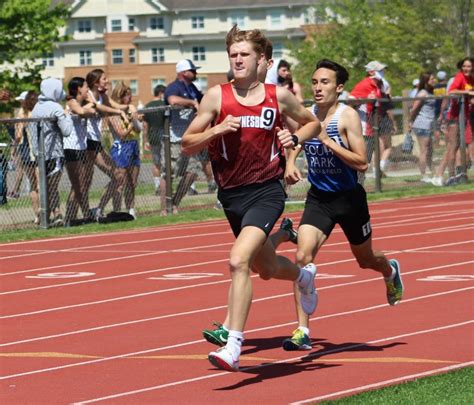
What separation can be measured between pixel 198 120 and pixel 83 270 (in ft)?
21.4

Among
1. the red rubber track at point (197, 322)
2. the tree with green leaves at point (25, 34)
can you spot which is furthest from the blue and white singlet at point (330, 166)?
the tree with green leaves at point (25, 34)

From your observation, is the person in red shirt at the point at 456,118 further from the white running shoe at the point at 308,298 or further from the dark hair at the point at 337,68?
the white running shoe at the point at 308,298

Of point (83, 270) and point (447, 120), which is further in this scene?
point (447, 120)

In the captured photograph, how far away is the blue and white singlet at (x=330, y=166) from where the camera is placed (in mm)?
10648

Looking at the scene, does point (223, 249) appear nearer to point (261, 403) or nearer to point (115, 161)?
point (115, 161)

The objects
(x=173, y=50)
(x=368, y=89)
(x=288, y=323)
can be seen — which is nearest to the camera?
(x=288, y=323)

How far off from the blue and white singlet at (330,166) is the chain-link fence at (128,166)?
29.7 ft

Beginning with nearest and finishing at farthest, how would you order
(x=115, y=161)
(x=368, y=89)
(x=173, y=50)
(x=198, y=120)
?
(x=198, y=120), (x=115, y=161), (x=368, y=89), (x=173, y=50)

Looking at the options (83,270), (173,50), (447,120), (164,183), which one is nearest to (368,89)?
(447,120)

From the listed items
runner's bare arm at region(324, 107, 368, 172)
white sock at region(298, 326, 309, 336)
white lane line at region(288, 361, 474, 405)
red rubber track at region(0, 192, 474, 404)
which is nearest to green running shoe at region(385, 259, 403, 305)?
red rubber track at region(0, 192, 474, 404)

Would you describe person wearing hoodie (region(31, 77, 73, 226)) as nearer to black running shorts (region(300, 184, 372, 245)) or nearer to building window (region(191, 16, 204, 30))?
black running shorts (region(300, 184, 372, 245))

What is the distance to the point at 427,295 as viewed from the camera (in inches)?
498

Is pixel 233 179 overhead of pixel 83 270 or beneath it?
overhead

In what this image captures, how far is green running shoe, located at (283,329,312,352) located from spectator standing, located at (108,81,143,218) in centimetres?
1077
